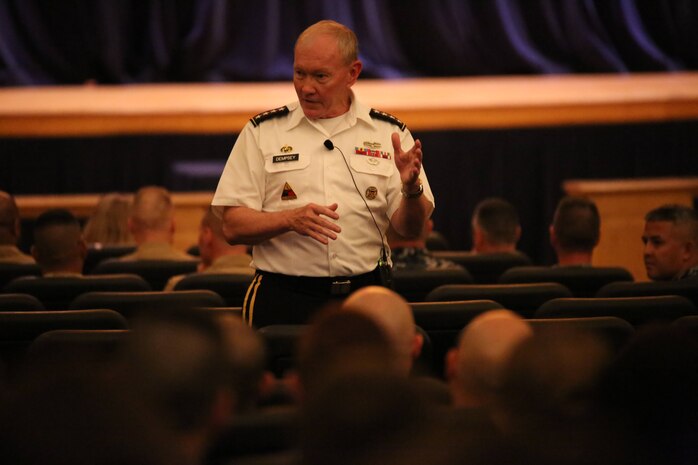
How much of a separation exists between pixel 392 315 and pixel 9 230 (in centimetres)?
349

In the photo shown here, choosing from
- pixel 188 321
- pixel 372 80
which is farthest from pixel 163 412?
pixel 372 80

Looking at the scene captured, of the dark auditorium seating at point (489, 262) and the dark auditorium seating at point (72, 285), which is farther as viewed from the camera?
the dark auditorium seating at point (489, 262)

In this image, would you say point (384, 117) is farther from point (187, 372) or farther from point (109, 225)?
point (109, 225)

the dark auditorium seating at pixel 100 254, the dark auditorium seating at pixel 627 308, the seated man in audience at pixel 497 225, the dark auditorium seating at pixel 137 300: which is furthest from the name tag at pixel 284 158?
the dark auditorium seating at pixel 100 254

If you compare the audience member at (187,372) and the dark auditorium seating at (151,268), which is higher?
the dark auditorium seating at (151,268)

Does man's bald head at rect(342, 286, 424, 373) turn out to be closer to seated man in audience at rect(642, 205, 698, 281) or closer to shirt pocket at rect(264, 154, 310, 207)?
shirt pocket at rect(264, 154, 310, 207)

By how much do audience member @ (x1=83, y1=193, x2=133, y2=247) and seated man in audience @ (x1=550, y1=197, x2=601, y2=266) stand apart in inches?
105

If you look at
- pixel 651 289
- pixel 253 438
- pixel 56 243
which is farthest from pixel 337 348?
pixel 56 243

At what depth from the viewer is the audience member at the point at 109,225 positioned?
636 centimetres

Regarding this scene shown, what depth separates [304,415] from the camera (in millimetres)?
1589

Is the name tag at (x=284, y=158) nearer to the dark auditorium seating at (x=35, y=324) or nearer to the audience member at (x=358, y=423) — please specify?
the dark auditorium seating at (x=35, y=324)

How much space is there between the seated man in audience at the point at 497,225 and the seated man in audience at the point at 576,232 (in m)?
0.44

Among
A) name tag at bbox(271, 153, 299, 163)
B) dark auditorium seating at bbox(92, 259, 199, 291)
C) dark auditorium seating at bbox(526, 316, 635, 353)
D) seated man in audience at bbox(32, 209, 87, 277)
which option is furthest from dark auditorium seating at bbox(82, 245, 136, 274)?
dark auditorium seating at bbox(526, 316, 635, 353)

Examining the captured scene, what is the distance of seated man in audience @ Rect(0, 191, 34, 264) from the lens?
5.23 metres
